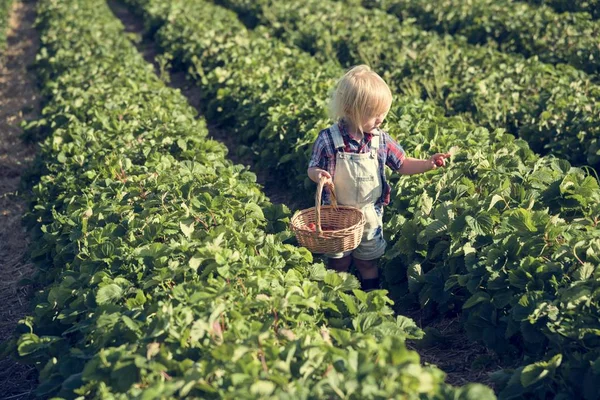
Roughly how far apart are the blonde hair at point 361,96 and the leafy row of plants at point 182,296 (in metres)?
0.79

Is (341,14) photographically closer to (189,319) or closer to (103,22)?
(103,22)

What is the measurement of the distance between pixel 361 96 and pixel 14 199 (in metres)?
4.52

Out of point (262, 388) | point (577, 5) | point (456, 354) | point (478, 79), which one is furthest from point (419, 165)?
point (577, 5)

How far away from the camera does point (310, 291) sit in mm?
3457

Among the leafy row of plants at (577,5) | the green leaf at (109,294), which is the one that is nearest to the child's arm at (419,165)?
the green leaf at (109,294)

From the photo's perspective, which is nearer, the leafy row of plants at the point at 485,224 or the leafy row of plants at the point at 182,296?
the leafy row of plants at the point at 182,296

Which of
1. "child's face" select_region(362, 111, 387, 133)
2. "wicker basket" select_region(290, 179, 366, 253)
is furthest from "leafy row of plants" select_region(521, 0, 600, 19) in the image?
"wicker basket" select_region(290, 179, 366, 253)

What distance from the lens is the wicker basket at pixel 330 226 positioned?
13.3 feet

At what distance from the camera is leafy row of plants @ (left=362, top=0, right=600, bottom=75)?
905 centimetres

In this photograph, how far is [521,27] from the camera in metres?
10.2

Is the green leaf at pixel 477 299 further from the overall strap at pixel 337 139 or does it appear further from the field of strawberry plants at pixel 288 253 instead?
the overall strap at pixel 337 139

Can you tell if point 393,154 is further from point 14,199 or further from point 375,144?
point 14,199

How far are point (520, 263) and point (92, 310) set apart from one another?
204cm

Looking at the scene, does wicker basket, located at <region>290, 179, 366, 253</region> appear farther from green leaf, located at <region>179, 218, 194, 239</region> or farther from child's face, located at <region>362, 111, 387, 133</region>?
green leaf, located at <region>179, 218, 194, 239</region>
